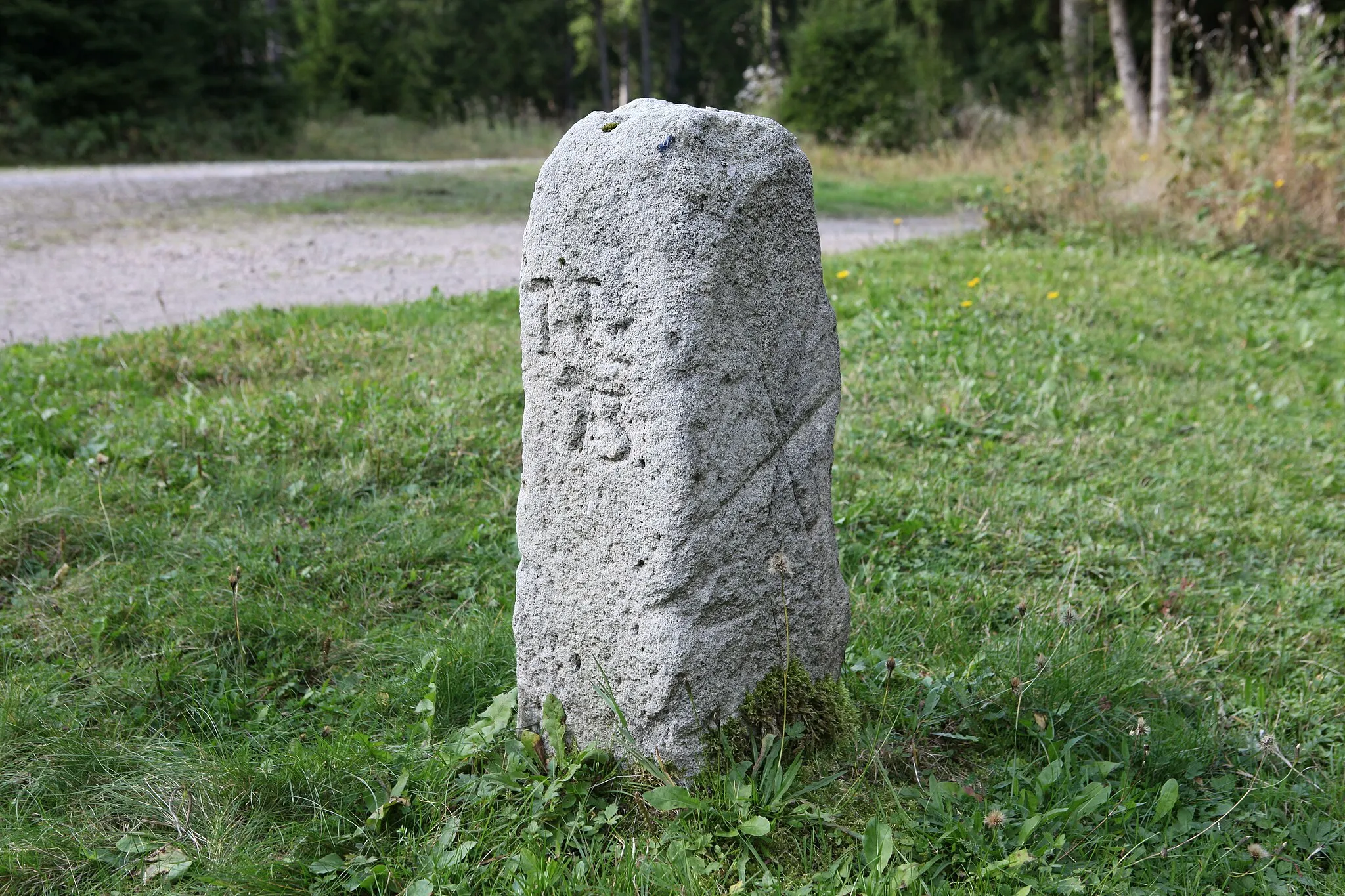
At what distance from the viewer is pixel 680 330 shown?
1.79m

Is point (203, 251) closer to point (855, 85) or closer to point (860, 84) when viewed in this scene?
point (855, 85)

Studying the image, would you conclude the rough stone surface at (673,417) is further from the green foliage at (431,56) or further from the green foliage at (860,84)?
the green foliage at (431,56)

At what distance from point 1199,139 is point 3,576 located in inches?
377

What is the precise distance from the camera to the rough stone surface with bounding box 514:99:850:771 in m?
1.80

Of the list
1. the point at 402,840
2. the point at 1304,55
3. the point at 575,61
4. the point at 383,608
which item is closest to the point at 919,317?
the point at 383,608

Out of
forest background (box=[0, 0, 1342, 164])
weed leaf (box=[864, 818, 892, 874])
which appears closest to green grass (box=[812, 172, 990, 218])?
forest background (box=[0, 0, 1342, 164])

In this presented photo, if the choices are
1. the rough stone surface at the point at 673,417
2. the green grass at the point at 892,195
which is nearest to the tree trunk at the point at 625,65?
the green grass at the point at 892,195

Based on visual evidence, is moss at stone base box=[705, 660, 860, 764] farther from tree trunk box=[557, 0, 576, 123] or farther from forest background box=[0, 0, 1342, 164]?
tree trunk box=[557, 0, 576, 123]

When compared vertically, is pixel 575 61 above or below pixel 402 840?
above

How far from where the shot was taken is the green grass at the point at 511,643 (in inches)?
77.0

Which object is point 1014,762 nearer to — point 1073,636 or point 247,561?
point 1073,636

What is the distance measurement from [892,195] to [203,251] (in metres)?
9.10

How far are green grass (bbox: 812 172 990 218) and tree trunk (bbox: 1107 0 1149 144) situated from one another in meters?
1.90

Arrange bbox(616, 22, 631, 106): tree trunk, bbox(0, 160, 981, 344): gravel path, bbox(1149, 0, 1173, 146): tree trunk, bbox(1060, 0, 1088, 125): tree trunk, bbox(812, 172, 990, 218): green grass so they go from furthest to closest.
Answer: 1. bbox(616, 22, 631, 106): tree trunk
2. bbox(1060, 0, 1088, 125): tree trunk
3. bbox(812, 172, 990, 218): green grass
4. bbox(1149, 0, 1173, 146): tree trunk
5. bbox(0, 160, 981, 344): gravel path
